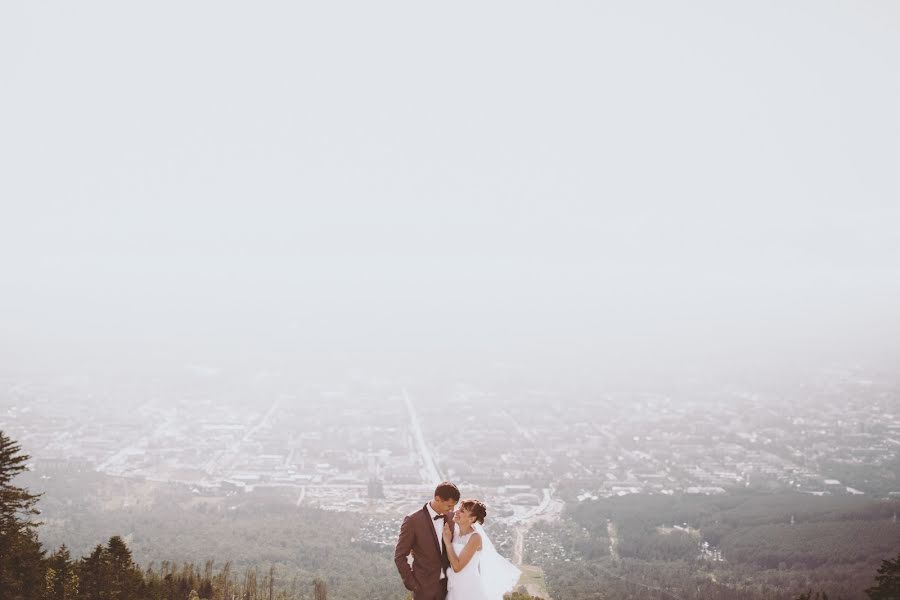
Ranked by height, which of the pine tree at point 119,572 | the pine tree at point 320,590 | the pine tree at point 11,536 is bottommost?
the pine tree at point 320,590

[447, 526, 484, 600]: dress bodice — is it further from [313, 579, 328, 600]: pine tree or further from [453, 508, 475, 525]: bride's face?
[313, 579, 328, 600]: pine tree

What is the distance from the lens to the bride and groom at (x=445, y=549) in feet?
24.0

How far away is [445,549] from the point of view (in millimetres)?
7395

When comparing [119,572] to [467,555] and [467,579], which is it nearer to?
[467,579]

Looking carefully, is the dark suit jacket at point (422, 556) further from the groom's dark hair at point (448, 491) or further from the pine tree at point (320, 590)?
the pine tree at point (320, 590)

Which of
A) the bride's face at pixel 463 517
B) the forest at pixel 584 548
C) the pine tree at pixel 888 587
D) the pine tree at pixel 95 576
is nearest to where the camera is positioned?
the bride's face at pixel 463 517

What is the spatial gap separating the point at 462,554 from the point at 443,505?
563 millimetres

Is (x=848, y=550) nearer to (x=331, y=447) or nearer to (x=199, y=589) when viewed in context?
(x=199, y=589)

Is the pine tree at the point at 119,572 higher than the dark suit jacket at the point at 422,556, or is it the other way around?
the dark suit jacket at the point at 422,556

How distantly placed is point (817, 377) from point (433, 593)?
129273 mm

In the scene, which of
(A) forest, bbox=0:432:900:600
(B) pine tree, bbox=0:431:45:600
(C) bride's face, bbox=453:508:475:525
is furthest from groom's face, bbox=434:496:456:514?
(A) forest, bbox=0:432:900:600

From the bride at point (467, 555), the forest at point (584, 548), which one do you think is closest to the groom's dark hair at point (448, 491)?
the bride at point (467, 555)

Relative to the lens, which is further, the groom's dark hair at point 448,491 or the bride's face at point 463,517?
the bride's face at point 463,517

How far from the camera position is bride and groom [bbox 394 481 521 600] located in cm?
733
